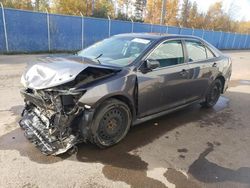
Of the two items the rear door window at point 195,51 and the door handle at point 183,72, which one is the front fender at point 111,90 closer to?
the door handle at point 183,72

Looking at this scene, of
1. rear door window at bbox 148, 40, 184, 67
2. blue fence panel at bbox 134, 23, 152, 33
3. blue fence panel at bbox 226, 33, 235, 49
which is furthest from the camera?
blue fence panel at bbox 226, 33, 235, 49

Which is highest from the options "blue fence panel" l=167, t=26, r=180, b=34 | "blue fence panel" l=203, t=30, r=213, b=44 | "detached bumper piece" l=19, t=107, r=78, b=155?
"blue fence panel" l=167, t=26, r=180, b=34

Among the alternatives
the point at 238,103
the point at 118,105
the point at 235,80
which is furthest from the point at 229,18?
the point at 118,105

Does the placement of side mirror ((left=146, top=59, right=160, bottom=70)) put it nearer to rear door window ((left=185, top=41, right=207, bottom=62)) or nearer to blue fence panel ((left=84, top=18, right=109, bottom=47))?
rear door window ((left=185, top=41, right=207, bottom=62))

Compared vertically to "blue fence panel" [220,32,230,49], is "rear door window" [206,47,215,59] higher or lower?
higher

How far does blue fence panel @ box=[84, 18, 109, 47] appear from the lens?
16703 millimetres

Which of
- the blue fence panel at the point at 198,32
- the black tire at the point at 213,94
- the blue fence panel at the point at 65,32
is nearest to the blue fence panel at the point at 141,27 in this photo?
the blue fence panel at the point at 65,32

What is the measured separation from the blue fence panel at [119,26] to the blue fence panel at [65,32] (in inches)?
123

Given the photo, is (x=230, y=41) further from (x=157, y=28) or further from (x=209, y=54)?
(x=209, y=54)

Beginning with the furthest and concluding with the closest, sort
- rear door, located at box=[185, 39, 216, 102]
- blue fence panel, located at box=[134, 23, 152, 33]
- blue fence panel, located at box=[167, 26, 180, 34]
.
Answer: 1. blue fence panel, located at box=[167, 26, 180, 34]
2. blue fence panel, located at box=[134, 23, 152, 33]
3. rear door, located at box=[185, 39, 216, 102]

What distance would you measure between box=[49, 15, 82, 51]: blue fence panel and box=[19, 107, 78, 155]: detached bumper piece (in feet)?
40.6

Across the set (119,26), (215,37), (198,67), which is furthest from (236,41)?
(198,67)

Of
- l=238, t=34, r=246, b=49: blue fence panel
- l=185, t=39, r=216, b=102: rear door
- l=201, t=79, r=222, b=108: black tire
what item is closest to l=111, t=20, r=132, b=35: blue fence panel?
l=201, t=79, r=222, b=108: black tire

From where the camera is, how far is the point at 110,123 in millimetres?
3482
